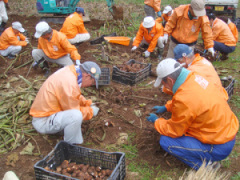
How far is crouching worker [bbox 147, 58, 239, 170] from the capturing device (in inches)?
99.3

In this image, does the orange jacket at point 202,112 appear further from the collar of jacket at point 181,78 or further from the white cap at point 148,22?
the white cap at point 148,22

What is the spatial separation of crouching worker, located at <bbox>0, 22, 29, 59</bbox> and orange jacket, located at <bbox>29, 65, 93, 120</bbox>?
4.42 meters

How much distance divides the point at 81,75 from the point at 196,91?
1513mm

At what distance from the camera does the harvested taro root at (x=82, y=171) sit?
2750mm

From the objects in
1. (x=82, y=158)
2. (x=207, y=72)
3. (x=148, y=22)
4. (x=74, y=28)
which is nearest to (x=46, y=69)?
(x=74, y=28)

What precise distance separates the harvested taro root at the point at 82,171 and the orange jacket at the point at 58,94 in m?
0.74

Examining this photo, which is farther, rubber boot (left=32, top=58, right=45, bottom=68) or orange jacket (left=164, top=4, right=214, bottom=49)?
rubber boot (left=32, top=58, right=45, bottom=68)

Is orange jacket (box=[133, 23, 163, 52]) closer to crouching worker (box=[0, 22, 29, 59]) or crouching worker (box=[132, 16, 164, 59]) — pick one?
crouching worker (box=[132, 16, 164, 59])

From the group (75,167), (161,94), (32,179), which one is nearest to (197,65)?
(161,94)

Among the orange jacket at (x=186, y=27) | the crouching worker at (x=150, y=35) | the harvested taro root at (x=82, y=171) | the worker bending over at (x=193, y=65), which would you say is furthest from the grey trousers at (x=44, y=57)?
the harvested taro root at (x=82, y=171)

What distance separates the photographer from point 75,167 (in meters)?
2.88

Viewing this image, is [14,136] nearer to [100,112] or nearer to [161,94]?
[100,112]

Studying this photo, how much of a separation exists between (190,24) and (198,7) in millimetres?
475

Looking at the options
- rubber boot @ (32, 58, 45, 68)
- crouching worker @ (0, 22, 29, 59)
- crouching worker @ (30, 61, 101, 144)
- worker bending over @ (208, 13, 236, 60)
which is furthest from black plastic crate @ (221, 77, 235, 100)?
Result: crouching worker @ (0, 22, 29, 59)
